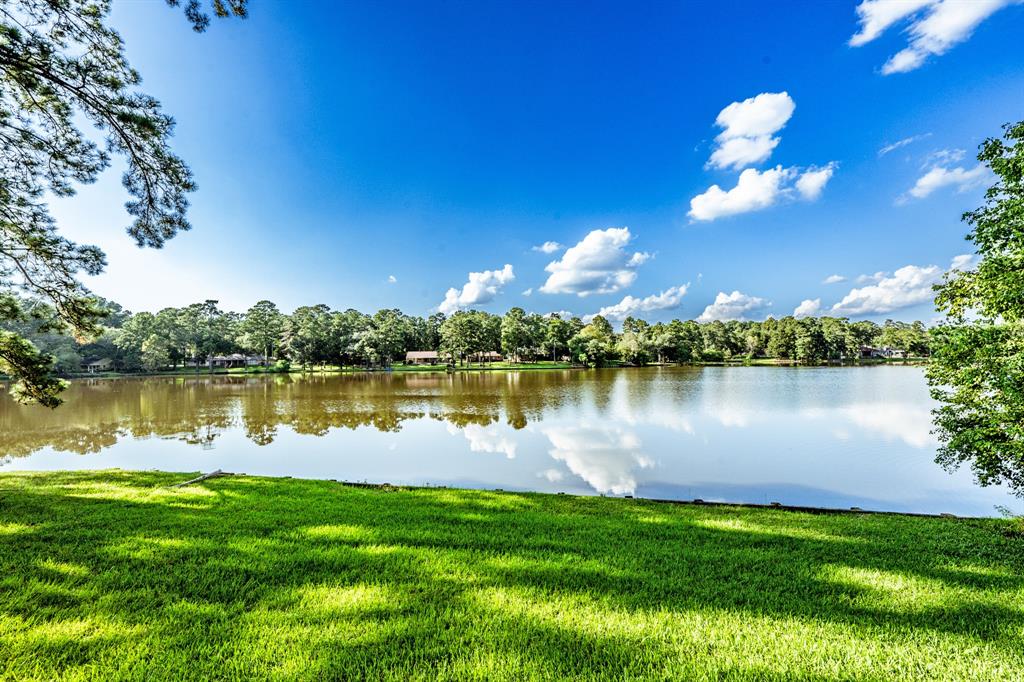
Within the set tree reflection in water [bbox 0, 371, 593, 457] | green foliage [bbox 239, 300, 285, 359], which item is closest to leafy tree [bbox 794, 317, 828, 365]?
tree reflection in water [bbox 0, 371, 593, 457]

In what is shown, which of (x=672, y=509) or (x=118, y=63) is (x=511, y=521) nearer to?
(x=672, y=509)

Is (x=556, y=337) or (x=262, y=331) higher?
(x=262, y=331)

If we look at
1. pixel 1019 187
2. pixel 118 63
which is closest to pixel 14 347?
pixel 118 63

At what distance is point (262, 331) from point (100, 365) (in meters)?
18.8

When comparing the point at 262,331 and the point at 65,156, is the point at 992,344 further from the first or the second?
the point at 262,331

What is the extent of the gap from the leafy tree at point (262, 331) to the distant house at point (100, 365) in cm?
1464

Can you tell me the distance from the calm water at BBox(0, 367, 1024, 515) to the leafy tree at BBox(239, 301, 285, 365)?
1582 inches

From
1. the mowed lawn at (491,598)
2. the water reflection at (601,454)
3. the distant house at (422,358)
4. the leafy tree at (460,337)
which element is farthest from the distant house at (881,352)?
the mowed lawn at (491,598)

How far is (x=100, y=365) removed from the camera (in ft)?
175

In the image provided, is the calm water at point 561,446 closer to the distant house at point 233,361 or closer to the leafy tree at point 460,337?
the leafy tree at point 460,337

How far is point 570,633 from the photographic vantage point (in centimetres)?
246

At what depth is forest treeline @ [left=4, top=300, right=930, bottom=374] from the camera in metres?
53.3

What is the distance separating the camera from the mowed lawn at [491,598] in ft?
7.28

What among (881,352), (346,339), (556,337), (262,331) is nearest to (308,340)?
(346,339)
